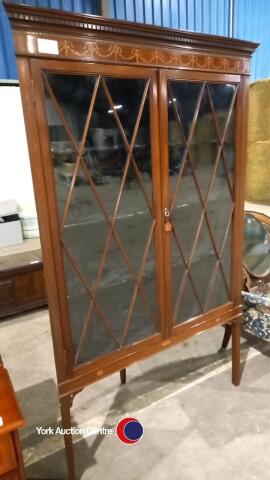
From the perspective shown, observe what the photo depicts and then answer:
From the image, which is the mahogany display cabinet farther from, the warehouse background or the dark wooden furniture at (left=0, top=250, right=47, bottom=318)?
the warehouse background

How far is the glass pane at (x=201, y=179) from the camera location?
129 centimetres

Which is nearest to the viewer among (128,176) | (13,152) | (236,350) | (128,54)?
(128,54)

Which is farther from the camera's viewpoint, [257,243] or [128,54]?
[257,243]

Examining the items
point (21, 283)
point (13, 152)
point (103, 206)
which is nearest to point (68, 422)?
point (103, 206)

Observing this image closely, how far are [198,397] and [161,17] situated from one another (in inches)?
117

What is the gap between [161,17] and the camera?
9.23 feet

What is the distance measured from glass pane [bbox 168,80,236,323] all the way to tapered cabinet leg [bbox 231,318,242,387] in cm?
21

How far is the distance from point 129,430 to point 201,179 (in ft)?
4.03

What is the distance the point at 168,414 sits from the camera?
1.65 m

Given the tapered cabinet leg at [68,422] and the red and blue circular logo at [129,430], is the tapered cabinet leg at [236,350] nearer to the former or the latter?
the red and blue circular logo at [129,430]

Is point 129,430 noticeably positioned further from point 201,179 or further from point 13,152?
point 13,152

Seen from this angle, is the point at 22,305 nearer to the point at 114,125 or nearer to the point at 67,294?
the point at 67,294

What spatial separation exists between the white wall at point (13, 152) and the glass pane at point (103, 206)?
185 cm

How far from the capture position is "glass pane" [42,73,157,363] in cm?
106
